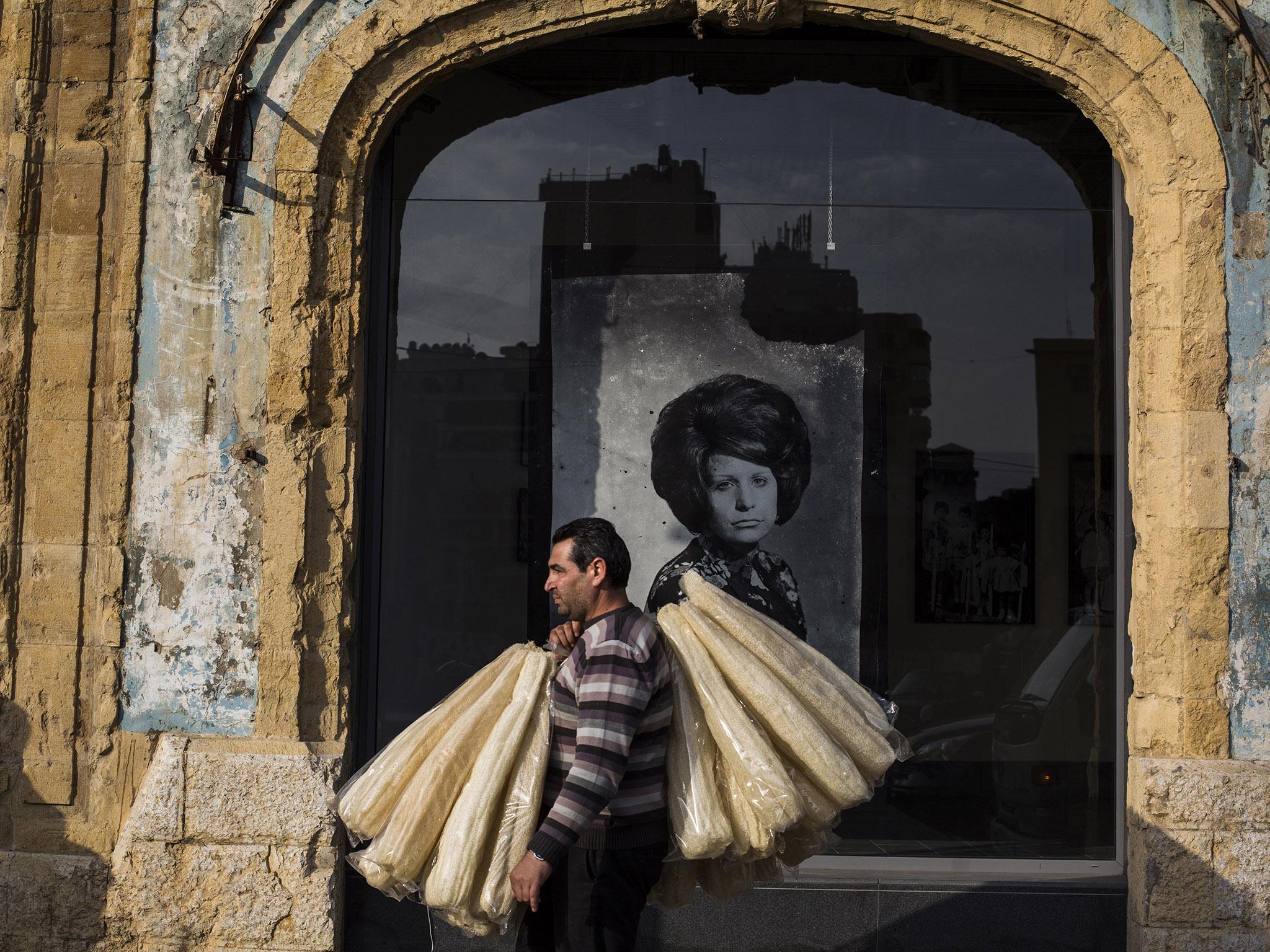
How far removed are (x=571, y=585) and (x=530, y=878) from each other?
858 mm

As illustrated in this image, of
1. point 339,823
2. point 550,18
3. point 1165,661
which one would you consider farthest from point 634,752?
point 550,18

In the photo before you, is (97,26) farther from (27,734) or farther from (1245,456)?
(1245,456)

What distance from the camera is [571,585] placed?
11.7ft

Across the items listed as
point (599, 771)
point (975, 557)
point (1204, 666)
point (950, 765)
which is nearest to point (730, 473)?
point (975, 557)

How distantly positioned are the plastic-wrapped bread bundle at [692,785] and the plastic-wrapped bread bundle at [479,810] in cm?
43

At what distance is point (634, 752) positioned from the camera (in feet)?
11.3

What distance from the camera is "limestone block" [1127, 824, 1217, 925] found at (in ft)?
15.5

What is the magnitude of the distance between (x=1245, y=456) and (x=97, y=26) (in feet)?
Answer: 17.0

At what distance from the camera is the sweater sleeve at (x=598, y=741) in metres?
3.23

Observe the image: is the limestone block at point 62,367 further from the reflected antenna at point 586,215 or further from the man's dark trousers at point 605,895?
the man's dark trousers at point 605,895

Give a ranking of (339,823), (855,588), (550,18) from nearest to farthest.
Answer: (339,823) → (550,18) → (855,588)

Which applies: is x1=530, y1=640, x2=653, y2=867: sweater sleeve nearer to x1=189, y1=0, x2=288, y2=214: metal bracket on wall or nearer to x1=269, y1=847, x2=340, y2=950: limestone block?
x1=269, y1=847, x2=340, y2=950: limestone block

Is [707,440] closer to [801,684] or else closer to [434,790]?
[801,684]

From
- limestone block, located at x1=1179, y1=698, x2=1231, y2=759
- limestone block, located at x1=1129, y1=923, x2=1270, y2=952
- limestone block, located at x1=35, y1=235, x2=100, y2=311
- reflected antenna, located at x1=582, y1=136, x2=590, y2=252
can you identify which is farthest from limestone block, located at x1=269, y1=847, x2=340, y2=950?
limestone block, located at x1=1179, y1=698, x2=1231, y2=759
